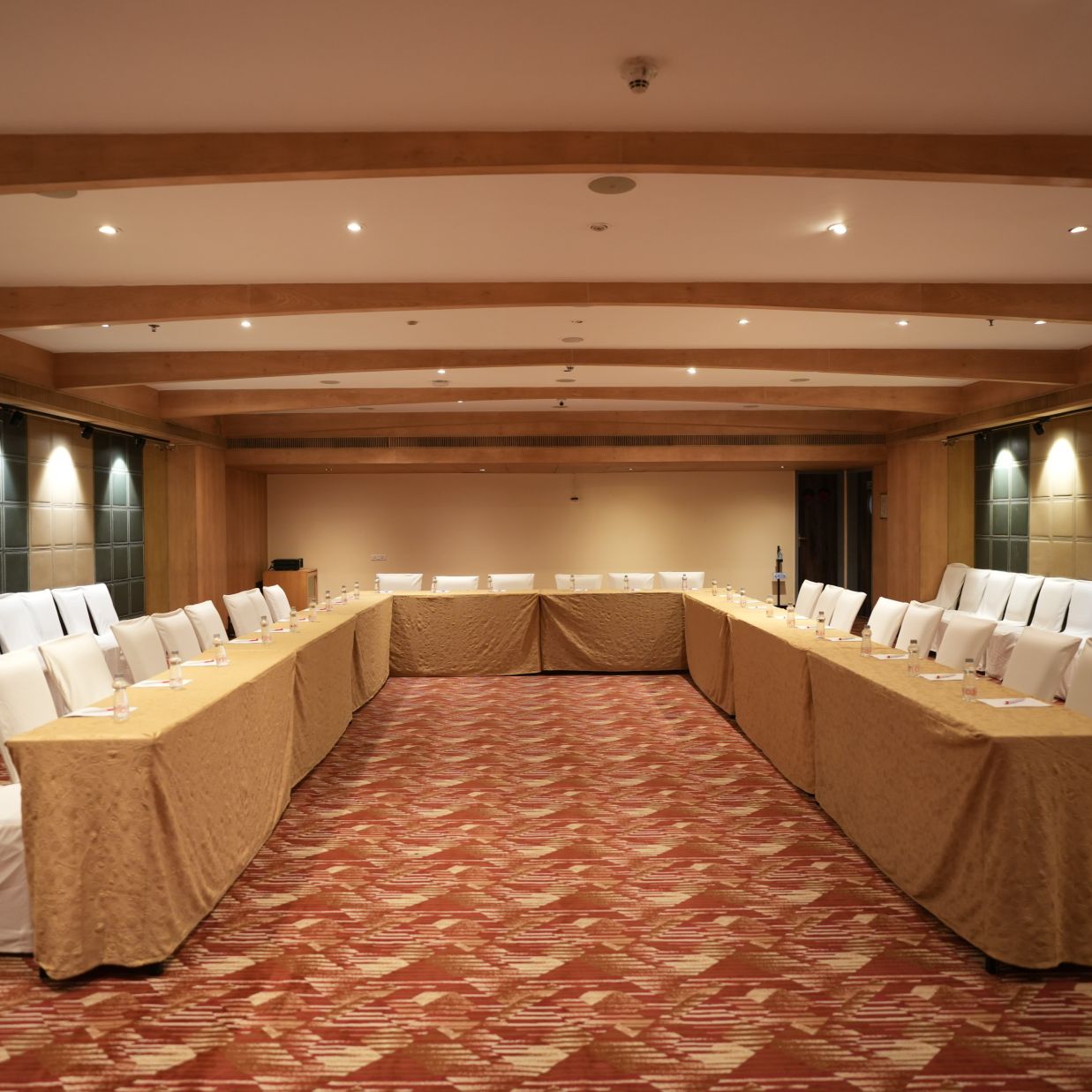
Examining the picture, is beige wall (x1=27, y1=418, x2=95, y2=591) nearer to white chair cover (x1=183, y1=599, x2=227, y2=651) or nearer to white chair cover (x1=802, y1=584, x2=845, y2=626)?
white chair cover (x1=183, y1=599, x2=227, y2=651)

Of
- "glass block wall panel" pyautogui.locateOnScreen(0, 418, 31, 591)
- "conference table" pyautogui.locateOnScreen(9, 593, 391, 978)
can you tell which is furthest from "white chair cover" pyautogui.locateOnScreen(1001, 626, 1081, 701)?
"glass block wall panel" pyautogui.locateOnScreen(0, 418, 31, 591)

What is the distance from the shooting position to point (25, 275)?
524 cm

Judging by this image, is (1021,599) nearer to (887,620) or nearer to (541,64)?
(887,620)

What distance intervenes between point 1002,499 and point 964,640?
6.06 m

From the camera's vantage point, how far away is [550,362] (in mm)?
7359

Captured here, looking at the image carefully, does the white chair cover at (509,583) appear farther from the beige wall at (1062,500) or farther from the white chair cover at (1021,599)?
the beige wall at (1062,500)

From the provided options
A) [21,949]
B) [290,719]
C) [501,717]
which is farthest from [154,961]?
[501,717]

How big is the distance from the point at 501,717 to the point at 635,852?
112 inches

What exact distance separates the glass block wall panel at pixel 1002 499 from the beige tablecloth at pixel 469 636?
5524 mm

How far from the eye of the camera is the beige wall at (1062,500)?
8.32 meters

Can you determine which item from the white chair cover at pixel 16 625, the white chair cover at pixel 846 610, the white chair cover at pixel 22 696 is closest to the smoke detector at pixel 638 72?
the white chair cover at pixel 22 696

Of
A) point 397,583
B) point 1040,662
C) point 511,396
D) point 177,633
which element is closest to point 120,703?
point 177,633

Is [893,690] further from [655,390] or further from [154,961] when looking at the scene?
[655,390]

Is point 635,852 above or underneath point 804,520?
underneath
